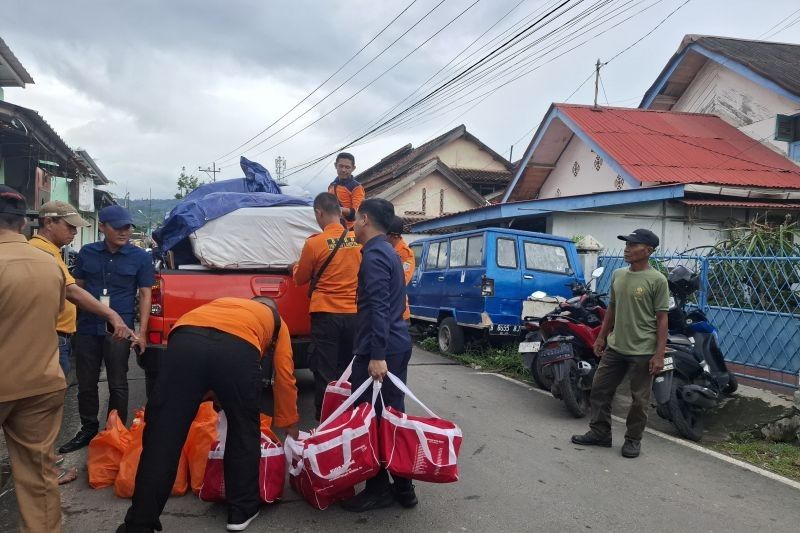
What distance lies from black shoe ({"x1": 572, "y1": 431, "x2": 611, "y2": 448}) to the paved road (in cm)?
8

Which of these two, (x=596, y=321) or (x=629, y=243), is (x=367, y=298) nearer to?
(x=629, y=243)

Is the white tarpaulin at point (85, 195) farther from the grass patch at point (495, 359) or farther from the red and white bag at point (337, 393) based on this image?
the red and white bag at point (337, 393)

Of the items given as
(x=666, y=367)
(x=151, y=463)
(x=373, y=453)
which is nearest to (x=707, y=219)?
(x=666, y=367)

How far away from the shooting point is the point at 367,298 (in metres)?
3.60

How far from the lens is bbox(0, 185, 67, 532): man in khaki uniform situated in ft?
8.64

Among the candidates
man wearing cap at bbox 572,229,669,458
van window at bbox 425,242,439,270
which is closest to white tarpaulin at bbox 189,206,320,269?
man wearing cap at bbox 572,229,669,458

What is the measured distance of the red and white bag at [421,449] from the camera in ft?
10.6

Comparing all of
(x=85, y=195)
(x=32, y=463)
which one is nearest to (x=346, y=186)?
(x=32, y=463)

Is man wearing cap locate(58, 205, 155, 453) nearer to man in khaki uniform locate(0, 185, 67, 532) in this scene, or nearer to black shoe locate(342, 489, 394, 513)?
man in khaki uniform locate(0, 185, 67, 532)

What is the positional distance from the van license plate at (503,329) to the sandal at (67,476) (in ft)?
17.6

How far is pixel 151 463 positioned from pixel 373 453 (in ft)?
3.73

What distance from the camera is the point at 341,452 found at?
126 inches

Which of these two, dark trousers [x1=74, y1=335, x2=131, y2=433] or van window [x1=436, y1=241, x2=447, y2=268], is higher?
van window [x1=436, y1=241, x2=447, y2=268]

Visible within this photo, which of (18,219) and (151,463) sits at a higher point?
(18,219)
